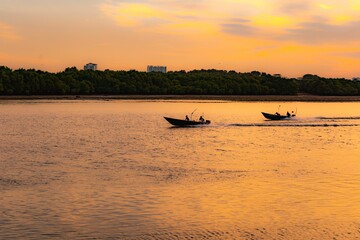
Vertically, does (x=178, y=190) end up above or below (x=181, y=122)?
below

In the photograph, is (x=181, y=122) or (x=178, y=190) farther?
(x=181, y=122)

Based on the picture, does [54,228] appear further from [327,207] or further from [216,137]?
[216,137]

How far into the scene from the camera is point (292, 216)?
85.1ft

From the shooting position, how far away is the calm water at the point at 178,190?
23672 millimetres

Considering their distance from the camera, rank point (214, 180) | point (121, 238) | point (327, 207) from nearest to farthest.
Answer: point (121, 238)
point (327, 207)
point (214, 180)

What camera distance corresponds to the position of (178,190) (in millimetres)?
32156

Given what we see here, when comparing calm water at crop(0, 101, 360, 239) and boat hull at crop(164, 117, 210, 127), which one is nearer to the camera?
calm water at crop(0, 101, 360, 239)

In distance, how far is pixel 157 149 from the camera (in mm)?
55438

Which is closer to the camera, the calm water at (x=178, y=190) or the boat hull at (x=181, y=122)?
the calm water at (x=178, y=190)

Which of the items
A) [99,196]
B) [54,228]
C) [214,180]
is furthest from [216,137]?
[54,228]

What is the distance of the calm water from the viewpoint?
23672 millimetres

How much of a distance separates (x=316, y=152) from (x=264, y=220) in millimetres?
29978

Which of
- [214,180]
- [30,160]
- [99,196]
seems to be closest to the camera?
[99,196]

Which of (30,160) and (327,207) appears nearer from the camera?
(327,207)
